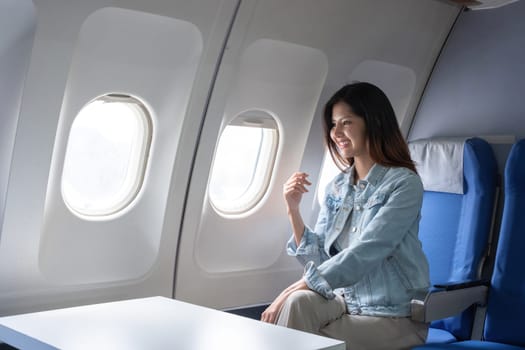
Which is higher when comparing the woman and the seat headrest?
the seat headrest

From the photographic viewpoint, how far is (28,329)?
230cm

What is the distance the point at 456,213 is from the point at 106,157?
6.06 ft

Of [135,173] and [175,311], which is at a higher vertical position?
[135,173]

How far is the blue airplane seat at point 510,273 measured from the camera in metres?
3.43

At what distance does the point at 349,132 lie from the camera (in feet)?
11.1

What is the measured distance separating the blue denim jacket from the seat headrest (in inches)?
23.9

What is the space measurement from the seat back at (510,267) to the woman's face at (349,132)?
74cm

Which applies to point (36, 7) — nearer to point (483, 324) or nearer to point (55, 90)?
point (55, 90)

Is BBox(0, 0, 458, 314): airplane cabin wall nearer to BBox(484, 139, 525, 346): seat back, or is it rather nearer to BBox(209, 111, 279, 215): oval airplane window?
BBox(209, 111, 279, 215): oval airplane window

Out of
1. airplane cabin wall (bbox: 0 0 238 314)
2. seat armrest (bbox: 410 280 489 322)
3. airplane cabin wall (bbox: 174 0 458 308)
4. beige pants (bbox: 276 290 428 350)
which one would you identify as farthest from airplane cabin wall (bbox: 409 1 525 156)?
airplane cabin wall (bbox: 0 0 238 314)

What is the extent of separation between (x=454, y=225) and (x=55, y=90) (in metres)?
2.08

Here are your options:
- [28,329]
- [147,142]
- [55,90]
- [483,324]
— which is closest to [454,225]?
[483,324]

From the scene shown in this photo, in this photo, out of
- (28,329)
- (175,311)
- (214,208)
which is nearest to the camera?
(28,329)

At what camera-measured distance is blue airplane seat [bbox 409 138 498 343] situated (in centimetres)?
372
